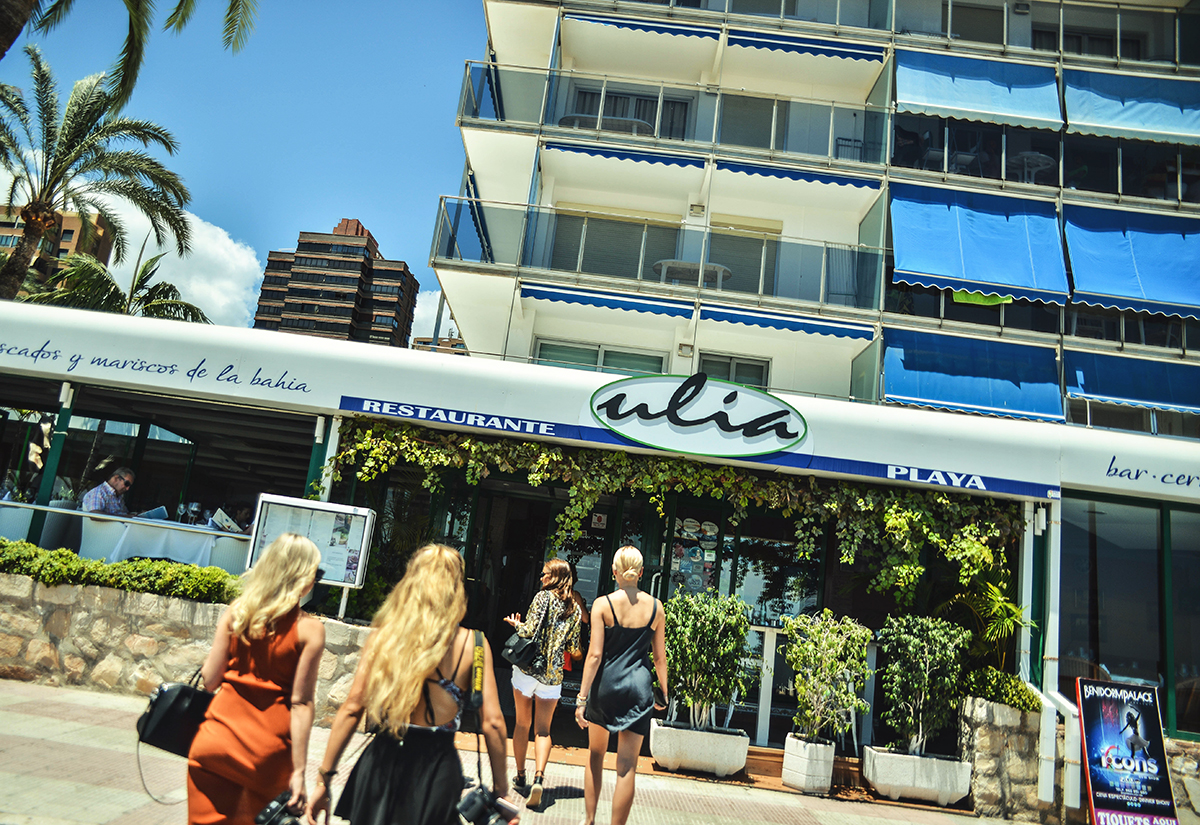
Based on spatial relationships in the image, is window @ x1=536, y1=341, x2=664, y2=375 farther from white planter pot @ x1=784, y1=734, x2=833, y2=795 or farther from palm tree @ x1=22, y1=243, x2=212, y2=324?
palm tree @ x1=22, y1=243, x2=212, y2=324

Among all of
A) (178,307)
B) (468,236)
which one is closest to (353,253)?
(178,307)

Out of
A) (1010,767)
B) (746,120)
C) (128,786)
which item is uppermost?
(746,120)

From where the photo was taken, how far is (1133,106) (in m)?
14.4

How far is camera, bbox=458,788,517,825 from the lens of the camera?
2.87 m

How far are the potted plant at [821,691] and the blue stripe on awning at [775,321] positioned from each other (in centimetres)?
654

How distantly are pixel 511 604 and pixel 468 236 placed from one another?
21.0ft

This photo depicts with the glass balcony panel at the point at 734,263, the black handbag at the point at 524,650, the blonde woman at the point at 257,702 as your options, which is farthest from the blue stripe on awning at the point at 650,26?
the blonde woman at the point at 257,702

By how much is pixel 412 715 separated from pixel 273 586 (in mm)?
→ 763

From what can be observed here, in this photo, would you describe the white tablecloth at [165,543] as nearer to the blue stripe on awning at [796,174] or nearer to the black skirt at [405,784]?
the black skirt at [405,784]

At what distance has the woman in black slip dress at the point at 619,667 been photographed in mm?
5051

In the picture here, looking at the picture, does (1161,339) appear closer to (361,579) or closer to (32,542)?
(361,579)

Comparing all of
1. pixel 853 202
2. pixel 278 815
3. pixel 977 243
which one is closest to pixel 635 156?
pixel 853 202

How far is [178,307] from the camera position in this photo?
23.0m

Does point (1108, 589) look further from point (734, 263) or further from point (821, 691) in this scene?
point (734, 263)
